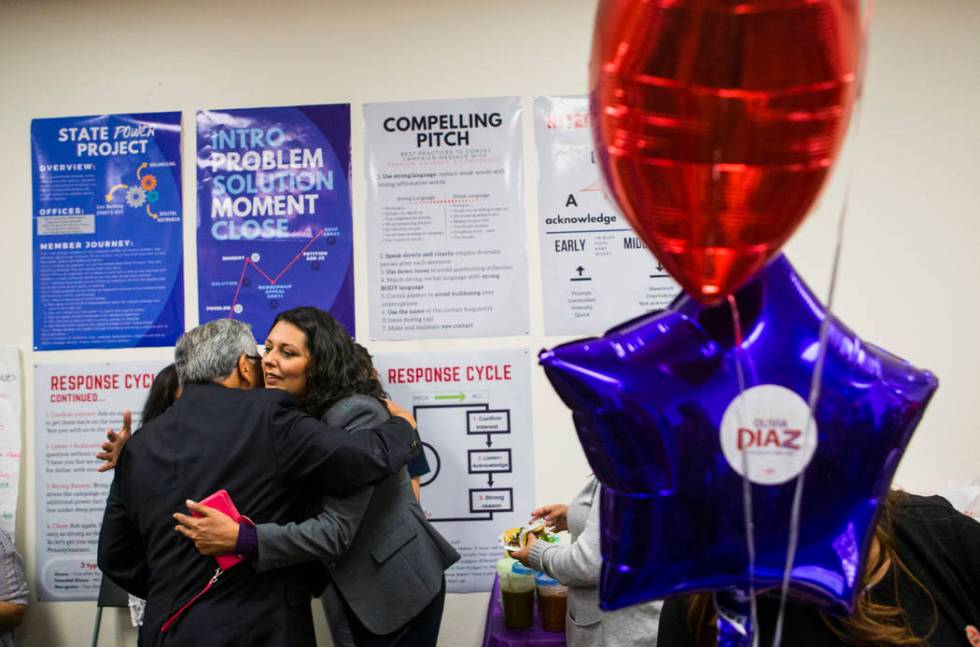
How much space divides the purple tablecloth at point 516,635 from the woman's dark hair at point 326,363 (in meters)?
0.74

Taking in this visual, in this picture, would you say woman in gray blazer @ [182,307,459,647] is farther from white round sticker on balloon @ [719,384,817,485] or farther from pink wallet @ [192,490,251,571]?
white round sticker on balloon @ [719,384,817,485]

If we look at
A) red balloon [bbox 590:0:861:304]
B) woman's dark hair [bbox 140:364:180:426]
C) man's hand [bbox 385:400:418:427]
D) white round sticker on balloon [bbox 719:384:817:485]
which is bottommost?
man's hand [bbox 385:400:418:427]

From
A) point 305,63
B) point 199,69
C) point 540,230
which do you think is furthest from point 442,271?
point 199,69

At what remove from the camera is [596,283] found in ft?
7.84

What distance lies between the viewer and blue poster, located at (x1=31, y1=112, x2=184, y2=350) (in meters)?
2.48

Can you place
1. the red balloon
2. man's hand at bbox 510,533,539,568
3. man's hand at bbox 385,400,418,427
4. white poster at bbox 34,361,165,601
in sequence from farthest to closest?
1. white poster at bbox 34,361,165,601
2. man's hand at bbox 385,400,418,427
3. man's hand at bbox 510,533,539,568
4. the red balloon

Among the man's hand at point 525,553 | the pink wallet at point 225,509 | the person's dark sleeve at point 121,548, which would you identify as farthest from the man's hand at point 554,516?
the person's dark sleeve at point 121,548

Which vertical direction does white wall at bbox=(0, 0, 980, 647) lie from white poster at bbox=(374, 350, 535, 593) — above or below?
above

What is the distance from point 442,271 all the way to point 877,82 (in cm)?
148

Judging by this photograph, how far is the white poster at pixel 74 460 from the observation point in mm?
2475

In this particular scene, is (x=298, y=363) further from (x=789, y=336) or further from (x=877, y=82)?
(x=877, y=82)

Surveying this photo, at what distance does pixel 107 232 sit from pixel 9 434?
73cm

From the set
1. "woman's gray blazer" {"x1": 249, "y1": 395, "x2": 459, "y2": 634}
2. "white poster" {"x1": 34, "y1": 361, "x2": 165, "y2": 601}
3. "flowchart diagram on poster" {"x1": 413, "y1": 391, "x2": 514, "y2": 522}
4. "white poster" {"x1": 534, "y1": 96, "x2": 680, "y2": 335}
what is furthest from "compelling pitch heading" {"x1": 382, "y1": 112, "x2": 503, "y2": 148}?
"white poster" {"x1": 34, "y1": 361, "x2": 165, "y2": 601}

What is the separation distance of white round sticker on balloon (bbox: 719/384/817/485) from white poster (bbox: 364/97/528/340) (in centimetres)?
179
